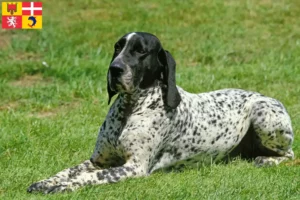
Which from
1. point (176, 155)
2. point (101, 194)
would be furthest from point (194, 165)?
point (101, 194)

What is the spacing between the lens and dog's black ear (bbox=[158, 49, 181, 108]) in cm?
718

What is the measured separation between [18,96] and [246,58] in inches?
190

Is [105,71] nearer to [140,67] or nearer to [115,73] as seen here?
[140,67]

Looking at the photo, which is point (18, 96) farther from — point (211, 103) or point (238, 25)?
point (238, 25)

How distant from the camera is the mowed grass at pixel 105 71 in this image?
678cm

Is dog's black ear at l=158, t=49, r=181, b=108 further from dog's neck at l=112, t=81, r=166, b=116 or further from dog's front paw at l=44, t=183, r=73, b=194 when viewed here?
dog's front paw at l=44, t=183, r=73, b=194

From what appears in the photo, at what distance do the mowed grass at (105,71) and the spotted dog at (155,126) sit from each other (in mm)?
190

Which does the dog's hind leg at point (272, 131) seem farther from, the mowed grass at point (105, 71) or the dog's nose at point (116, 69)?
the dog's nose at point (116, 69)

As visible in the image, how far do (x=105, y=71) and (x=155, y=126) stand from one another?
220 inches

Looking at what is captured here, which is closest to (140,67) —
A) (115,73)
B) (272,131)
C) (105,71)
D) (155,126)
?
(115,73)

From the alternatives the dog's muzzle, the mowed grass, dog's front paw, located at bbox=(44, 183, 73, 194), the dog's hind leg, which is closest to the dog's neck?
the dog's muzzle

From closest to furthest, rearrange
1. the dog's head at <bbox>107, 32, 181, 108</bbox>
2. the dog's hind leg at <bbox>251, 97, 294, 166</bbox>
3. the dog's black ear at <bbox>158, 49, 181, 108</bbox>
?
the dog's head at <bbox>107, 32, 181, 108</bbox> → the dog's black ear at <bbox>158, 49, 181, 108</bbox> → the dog's hind leg at <bbox>251, 97, 294, 166</bbox>

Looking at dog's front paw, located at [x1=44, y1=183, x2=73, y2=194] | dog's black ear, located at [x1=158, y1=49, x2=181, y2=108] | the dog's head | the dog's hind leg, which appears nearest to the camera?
dog's front paw, located at [x1=44, y1=183, x2=73, y2=194]

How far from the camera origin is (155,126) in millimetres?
7160
